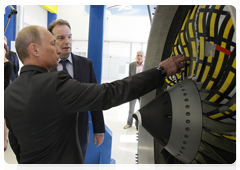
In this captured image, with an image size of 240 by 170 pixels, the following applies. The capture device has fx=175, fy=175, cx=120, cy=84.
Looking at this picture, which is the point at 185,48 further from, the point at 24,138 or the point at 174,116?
the point at 24,138

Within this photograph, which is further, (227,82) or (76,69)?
(76,69)

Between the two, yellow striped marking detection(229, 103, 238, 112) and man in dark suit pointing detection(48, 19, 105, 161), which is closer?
yellow striped marking detection(229, 103, 238, 112)

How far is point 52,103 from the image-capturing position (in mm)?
777

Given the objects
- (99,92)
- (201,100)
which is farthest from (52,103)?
(201,100)

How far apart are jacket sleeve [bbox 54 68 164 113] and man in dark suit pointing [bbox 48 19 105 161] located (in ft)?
2.07

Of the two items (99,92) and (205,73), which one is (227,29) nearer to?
(205,73)

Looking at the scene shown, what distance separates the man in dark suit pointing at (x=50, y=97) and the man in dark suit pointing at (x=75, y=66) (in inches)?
17.3

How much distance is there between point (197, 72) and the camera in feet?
2.31

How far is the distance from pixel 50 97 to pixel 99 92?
22 cm

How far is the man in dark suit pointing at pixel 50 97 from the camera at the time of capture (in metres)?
0.76

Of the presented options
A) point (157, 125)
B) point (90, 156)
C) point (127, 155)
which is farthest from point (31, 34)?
point (127, 155)

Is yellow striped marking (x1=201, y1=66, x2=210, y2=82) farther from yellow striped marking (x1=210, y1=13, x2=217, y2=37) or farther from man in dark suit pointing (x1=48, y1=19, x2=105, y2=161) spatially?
man in dark suit pointing (x1=48, y1=19, x2=105, y2=161)

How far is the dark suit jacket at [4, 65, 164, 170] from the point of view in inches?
29.9

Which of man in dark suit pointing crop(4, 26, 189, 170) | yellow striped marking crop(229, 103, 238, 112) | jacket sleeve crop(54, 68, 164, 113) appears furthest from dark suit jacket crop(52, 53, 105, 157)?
yellow striped marking crop(229, 103, 238, 112)
